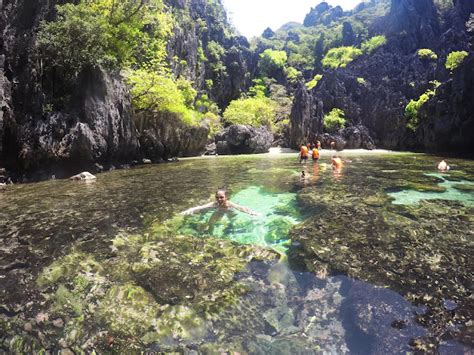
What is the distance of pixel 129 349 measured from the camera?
3.79 metres

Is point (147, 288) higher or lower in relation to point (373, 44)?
lower

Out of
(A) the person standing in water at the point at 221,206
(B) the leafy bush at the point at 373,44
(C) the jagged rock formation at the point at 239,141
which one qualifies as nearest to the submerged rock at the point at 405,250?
(A) the person standing in water at the point at 221,206

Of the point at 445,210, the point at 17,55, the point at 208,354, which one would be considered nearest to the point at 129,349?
the point at 208,354

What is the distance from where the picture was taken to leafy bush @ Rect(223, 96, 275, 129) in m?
51.9

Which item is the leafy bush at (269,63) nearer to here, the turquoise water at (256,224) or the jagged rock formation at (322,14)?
the jagged rock formation at (322,14)

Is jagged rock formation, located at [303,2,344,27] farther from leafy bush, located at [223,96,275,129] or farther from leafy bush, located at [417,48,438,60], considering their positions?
leafy bush, located at [223,96,275,129]

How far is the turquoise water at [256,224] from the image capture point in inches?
295

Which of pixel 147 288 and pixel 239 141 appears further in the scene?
pixel 239 141

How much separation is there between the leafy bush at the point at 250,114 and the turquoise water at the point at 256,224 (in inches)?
1640

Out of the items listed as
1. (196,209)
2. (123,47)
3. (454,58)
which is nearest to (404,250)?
(196,209)

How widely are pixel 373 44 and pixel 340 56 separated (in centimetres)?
905

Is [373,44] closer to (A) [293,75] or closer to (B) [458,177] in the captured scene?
(A) [293,75]

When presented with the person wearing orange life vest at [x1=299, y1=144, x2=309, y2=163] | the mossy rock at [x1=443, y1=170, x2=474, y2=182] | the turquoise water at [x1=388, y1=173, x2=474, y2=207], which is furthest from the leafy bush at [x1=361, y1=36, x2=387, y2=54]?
the turquoise water at [x1=388, y1=173, x2=474, y2=207]

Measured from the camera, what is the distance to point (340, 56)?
3140 inches
